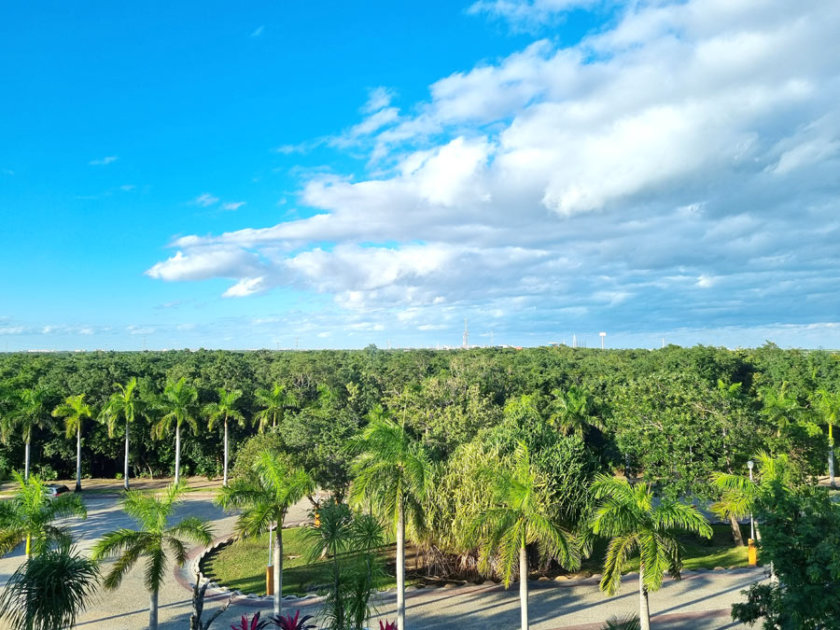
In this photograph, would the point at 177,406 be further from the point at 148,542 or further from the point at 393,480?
the point at 393,480

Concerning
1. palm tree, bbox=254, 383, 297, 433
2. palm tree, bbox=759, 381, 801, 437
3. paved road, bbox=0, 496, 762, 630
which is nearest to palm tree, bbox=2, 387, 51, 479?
palm tree, bbox=254, 383, 297, 433

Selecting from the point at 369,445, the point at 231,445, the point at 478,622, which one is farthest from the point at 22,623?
the point at 231,445

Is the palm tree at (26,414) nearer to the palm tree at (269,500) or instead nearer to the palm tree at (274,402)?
the palm tree at (274,402)

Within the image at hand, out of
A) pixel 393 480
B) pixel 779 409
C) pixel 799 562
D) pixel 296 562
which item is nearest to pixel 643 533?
pixel 799 562

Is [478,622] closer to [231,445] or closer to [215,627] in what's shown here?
[215,627]

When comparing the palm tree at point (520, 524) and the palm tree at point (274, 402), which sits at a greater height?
the palm tree at point (274, 402)

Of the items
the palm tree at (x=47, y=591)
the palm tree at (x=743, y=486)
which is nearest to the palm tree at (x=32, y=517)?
the palm tree at (x=47, y=591)
